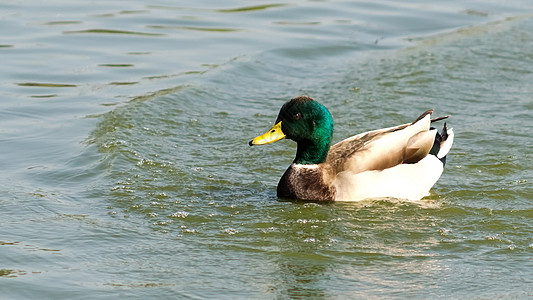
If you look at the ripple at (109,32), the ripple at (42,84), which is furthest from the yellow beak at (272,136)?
the ripple at (109,32)

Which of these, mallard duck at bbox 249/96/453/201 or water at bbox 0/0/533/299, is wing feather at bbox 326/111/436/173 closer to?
mallard duck at bbox 249/96/453/201

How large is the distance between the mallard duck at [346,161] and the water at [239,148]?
147 mm

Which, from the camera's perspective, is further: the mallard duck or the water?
the mallard duck

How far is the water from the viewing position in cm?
681

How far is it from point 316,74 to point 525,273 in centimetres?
693

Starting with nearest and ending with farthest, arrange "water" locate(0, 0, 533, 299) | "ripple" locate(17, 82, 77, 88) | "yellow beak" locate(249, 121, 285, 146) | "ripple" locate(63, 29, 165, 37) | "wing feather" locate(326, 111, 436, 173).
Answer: "water" locate(0, 0, 533, 299), "yellow beak" locate(249, 121, 285, 146), "wing feather" locate(326, 111, 436, 173), "ripple" locate(17, 82, 77, 88), "ripple" locate(63, 29, 165, 37)

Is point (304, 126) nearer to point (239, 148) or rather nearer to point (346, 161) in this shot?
point (346, 161)

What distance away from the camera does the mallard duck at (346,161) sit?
846cm

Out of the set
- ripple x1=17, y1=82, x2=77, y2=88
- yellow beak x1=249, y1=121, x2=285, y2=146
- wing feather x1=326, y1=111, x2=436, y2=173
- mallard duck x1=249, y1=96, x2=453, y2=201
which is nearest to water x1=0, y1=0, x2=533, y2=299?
ripple x1=17, y1=82, x2=77, y2=88

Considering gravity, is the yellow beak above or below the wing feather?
above

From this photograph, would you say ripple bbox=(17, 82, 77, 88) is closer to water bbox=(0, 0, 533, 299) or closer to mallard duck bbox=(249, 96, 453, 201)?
water bbox=(0, 0, 533, 299)

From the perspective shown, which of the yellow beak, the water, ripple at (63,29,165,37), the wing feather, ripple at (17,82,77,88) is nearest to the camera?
the water

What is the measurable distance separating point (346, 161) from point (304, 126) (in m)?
0.50

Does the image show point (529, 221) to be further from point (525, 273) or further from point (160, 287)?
point (160, 287)
